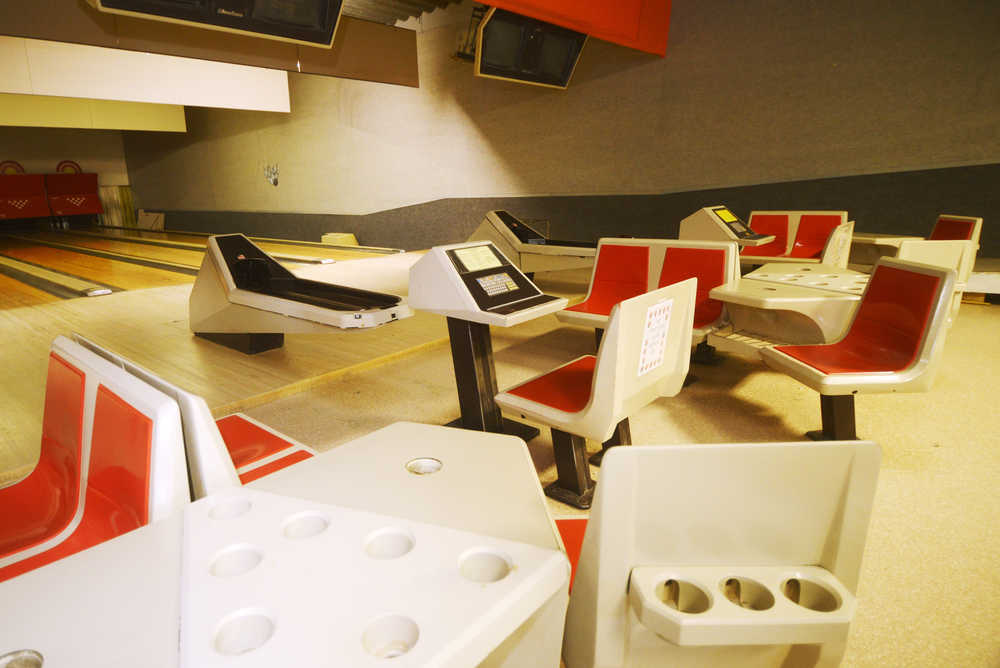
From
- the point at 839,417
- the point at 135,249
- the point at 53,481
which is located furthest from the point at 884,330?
the point at 135,249

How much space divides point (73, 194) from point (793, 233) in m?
14.5

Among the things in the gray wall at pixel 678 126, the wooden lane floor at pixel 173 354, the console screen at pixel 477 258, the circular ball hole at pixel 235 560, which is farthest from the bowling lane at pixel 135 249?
the circular ball hole at pixel 235 560

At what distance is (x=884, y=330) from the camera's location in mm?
→ 2363

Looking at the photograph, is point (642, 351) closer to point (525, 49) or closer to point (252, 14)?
point (252, 14)

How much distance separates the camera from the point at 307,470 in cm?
91

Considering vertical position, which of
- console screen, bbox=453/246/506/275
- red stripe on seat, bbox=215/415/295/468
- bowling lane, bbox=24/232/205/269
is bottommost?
bowling lane, bbox=24/232/205/269

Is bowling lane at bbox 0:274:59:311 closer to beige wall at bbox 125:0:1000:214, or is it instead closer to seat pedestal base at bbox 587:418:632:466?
beige wall at bbox 125:0:1000:214

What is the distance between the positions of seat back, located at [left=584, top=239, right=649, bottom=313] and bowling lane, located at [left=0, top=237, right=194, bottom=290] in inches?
192

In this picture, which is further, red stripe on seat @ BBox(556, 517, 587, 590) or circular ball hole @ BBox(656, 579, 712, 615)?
red stripe on seat @ BBox(556, 517, 587, 590)

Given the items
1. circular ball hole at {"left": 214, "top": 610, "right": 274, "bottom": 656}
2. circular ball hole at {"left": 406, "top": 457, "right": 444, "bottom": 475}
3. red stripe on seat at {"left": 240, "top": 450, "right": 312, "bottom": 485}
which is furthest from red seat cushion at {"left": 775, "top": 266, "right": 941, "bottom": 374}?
circular ball hole at {"left": 214, "top": 610, "right": 274, "bottom": 656}

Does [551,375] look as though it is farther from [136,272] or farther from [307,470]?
[136,272]

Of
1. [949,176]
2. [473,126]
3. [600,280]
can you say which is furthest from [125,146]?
[949,176]

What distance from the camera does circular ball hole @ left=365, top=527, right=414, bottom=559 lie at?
2.29 feet

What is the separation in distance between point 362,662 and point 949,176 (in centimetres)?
597
